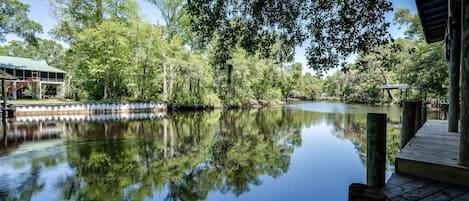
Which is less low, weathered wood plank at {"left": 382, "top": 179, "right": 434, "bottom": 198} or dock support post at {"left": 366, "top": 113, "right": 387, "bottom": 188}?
dock support post at {"left": 366, "top": 113, "right": 387, "bottom": 188}

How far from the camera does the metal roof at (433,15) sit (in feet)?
15.0

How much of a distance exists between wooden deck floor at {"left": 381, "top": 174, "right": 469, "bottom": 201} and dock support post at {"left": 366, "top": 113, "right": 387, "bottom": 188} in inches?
5.2

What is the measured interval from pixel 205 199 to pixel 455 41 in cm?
556

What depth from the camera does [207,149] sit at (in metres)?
8.95

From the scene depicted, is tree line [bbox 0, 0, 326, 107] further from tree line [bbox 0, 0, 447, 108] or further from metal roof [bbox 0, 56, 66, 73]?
metal roof [bbox 0, 56, 66, 73]

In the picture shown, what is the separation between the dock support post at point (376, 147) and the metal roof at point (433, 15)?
2858 millimetres

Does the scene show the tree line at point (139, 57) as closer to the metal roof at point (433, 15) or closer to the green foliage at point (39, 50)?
the metal roof at point (433, 15)

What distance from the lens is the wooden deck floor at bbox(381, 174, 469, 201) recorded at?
7.28 ft

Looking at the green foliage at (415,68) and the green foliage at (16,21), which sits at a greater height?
the green foliage at (16,21)

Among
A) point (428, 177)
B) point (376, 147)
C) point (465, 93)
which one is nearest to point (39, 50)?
point (376, 147)

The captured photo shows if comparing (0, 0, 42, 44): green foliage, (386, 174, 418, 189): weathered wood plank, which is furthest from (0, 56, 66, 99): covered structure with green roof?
(386, 174, 418, 189): weathered wood plank

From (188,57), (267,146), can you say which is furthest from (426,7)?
(188,57)

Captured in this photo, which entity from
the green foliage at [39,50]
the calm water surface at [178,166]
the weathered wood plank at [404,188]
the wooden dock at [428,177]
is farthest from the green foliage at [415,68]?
the green foliage at [39,50]

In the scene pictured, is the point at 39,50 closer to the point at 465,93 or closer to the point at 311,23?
the point at 311,23
